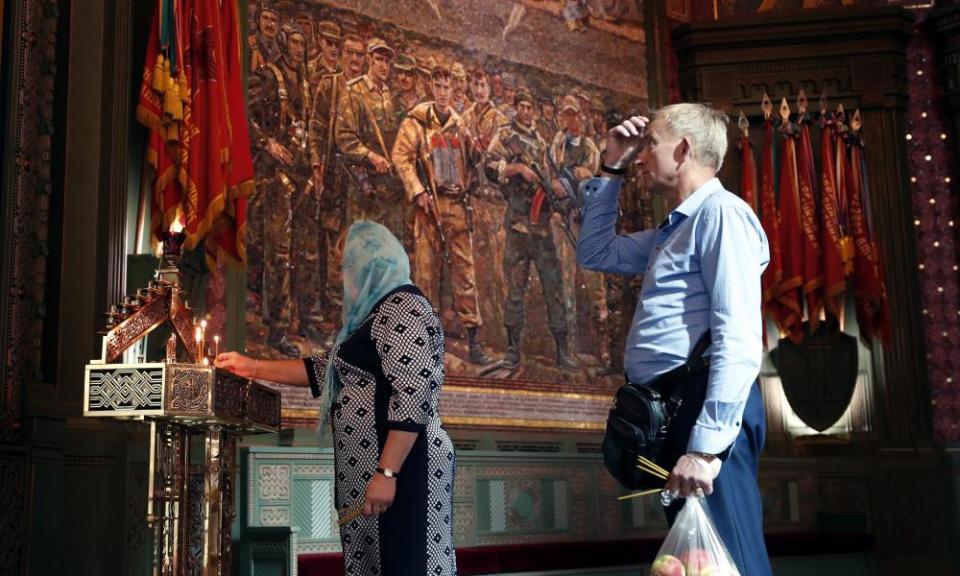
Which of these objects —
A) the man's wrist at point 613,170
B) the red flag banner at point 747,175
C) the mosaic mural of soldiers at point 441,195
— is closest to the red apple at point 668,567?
the man's wrist at point 613,170

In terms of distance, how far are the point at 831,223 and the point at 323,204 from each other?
4.40 m

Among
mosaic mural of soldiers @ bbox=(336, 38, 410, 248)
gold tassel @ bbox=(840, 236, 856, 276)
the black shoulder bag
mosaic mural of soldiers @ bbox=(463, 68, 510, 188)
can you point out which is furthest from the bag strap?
gold tassel @ bbox=(840, 236, 856, 276)

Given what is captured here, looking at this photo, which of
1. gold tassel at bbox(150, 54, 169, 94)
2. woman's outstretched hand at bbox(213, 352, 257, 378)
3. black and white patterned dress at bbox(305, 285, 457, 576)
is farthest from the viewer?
→ gold tassel at bbox(150, 54, 169, 94)

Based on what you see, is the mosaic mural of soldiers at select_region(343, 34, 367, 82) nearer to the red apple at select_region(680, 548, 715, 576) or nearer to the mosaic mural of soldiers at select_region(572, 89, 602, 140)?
the mosaic mural of soldiers at select_region(572, 89, 602, 140)

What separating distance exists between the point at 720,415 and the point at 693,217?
55 centimetres

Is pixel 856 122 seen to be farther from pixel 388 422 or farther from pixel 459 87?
pixel 388 422

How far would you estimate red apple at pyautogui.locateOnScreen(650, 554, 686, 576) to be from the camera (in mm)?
2422

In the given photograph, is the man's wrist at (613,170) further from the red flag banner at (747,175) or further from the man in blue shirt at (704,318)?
the red flag banner at (747,175)

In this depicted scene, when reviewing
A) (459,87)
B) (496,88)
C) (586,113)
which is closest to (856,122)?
(586,113)

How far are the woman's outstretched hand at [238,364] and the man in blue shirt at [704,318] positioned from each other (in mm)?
1472

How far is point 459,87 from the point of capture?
8.22 m

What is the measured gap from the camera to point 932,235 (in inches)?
375

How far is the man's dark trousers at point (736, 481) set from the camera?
2.66 m

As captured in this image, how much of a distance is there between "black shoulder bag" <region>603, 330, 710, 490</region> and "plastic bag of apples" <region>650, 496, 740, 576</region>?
0.62 ft
